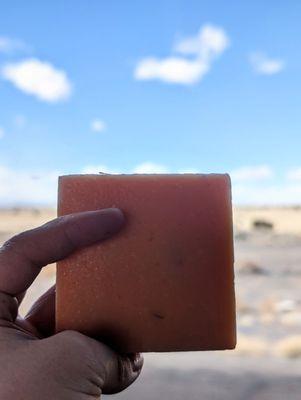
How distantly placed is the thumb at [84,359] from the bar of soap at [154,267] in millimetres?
38

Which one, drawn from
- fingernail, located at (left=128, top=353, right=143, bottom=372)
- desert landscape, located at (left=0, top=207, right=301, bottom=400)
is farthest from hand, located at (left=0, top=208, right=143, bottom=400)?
desert landscape, located at (left=0, top=207, right=301, bottom=400)

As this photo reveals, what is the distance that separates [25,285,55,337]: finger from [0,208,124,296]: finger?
11.9 inches

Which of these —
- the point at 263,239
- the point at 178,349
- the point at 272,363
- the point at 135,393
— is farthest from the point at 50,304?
the point at 263,239

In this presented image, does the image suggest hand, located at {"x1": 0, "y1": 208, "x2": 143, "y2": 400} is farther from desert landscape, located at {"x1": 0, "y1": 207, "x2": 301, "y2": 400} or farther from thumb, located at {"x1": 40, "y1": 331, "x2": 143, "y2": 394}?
desert landscape, located at {"x1": 0, "y1": 207, "x2": 301, "y2": 400}

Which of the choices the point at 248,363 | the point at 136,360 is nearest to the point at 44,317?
A: the point at 136,360

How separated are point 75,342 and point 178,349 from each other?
25cm

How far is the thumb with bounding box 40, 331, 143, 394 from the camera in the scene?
1.30 metres

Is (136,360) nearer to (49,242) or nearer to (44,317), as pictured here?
(44,317)

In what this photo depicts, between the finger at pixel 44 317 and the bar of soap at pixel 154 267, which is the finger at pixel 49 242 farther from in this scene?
the finger at pixel 44 317

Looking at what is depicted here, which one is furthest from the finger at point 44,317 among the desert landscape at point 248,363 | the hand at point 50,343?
the desert landscape at point 248,363

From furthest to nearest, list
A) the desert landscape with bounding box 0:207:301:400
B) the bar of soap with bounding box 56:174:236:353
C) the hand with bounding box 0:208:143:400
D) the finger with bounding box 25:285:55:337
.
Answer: the desert landscape with bounding box 0:207:301:400
the finger with bounding box 25:285:55:337
the bar of soap with bounding box 56:174:236:353
the hand with bounding box 0:208:143:400

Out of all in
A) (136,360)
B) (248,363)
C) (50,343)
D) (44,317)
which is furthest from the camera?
(248,363)

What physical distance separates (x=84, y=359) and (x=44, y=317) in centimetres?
41

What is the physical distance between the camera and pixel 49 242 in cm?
134
